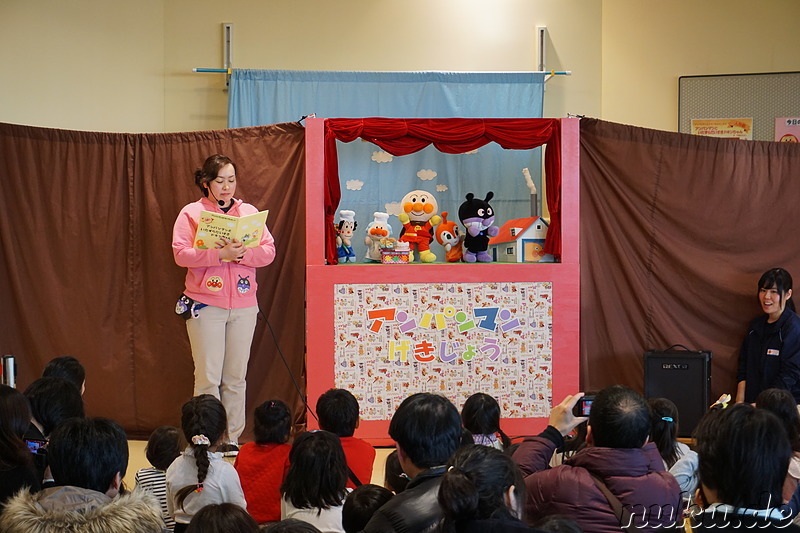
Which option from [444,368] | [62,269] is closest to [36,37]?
[62,269]

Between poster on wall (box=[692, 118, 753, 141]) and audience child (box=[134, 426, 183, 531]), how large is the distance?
4.61 metres

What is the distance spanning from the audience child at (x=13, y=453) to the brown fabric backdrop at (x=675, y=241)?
11.4 ft

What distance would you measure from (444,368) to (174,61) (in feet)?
10.2

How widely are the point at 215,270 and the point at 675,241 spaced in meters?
2.83

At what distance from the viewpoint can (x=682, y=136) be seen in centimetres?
516

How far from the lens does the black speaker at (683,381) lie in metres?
4.77

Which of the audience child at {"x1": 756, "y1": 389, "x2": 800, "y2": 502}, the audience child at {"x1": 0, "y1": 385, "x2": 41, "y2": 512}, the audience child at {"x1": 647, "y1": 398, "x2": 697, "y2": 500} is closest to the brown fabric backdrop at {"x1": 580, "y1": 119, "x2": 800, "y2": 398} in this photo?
the audience child at {"x1": 647, "y1": 398, "x2": 697, "y2": 500}

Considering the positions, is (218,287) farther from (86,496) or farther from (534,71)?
(534,71)

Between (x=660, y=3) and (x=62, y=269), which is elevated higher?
(x=660, y=3)

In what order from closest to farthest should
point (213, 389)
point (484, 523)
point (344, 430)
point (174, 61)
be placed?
1. point (484, 523)
2. point (344, 430)
3. point (213, 389)
4. point (174, 61)

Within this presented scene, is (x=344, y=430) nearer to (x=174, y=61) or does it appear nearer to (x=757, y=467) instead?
(x=757, y=467)

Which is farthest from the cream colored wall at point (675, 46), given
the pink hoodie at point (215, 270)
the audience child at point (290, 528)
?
the audience child at point (290, 528)

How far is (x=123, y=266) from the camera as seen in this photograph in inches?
199

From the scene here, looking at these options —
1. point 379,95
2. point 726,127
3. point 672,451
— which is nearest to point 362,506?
point 672,451
